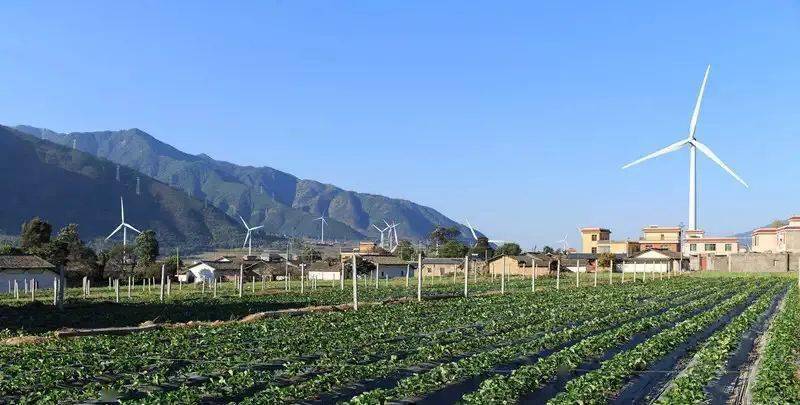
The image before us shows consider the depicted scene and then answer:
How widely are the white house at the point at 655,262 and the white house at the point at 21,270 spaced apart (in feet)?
216

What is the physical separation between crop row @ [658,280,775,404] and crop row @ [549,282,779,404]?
0.78 metres

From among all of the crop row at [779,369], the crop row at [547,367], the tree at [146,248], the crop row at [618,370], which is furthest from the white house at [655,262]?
the crop row at [618,370]

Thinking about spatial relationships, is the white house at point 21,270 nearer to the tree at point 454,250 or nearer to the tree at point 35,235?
the tree at point 35,235

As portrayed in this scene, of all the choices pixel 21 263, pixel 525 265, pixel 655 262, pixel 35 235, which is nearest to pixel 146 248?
pixel 35 235

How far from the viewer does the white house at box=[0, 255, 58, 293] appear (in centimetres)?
5772

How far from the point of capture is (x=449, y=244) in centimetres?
12400

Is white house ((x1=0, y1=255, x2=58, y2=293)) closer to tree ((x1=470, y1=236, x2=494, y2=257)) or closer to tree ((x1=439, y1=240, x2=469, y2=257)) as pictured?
tree ((x1=439, y1=240, x2=469, y2=257))

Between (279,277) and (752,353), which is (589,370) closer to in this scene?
(752,353)

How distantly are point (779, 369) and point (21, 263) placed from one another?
194 feet

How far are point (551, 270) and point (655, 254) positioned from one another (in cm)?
1413

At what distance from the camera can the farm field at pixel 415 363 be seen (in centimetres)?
1166

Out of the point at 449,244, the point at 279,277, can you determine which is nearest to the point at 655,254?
the point at 449,244

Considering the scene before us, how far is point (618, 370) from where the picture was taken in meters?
13.5

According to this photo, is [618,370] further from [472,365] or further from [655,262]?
[655,262]
